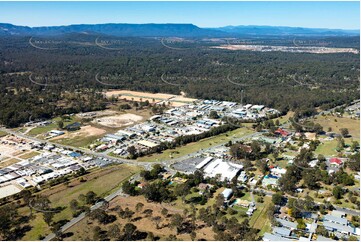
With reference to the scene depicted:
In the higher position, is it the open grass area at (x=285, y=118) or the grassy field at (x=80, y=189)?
the open grass area at (x=285, y=118)

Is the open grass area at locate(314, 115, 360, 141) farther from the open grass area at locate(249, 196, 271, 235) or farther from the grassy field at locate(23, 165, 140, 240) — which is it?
the grassy field at locate(23, 165, 140, 240)

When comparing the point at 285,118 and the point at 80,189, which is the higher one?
the point at 285,118

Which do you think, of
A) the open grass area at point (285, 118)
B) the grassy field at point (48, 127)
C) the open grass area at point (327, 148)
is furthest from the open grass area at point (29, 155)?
the open grass area at point (285, 118)

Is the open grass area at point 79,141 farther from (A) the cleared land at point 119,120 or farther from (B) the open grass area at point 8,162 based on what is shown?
(B) the open grass area at point 8,162

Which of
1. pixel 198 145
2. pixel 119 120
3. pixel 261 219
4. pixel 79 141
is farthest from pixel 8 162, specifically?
pixel 261 219

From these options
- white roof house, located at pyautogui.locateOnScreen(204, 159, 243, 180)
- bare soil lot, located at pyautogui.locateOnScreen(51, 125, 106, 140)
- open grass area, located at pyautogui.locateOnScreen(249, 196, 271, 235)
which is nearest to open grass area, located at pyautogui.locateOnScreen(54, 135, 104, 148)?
bare soil lot, located at pyautogui.locateOnScreen(51, 125, 106, 140)

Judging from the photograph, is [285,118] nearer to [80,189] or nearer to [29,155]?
[80,189]
